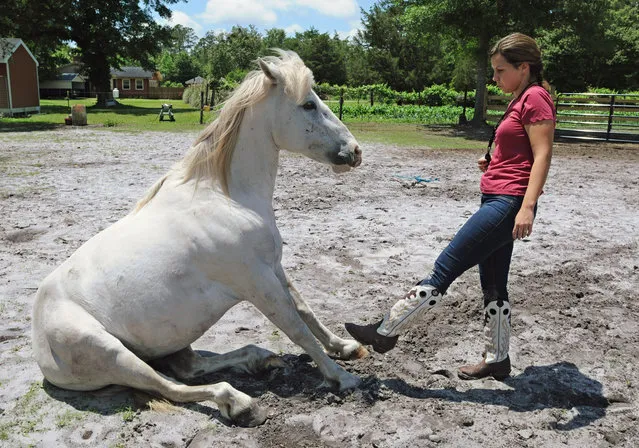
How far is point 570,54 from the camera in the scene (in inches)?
1396

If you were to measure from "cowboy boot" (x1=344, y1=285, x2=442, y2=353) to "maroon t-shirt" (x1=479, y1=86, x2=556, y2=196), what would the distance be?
2.29ft

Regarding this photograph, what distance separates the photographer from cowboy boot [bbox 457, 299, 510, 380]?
3357 mm

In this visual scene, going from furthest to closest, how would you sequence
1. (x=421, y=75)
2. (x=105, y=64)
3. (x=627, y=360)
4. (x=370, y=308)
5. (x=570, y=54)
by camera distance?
(x=421, y=75) < (x=105, y=64) < (x=570, y=54) < (x=370, y=308) < (x=627, y=360)

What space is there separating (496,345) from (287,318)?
4.43ft

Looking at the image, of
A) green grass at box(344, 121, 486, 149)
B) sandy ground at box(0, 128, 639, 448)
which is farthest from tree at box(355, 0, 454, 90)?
sandy ground at box(0, 128, 639, 448)

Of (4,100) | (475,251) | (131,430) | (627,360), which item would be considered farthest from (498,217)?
(4,100)

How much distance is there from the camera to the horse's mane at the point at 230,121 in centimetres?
304

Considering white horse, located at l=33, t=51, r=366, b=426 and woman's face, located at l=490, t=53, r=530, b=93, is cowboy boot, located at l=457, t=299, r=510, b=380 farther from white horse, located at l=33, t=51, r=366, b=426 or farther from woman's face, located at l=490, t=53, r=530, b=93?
woman's face, located at l=490, t=53, r=530, b=93

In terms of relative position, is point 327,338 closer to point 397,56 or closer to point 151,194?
point 151,194

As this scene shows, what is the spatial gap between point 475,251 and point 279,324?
118 centimetres

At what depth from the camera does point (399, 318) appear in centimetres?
316

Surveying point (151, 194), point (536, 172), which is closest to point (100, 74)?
point (151, 194)

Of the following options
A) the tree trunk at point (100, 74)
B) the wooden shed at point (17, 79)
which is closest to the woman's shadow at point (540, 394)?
the wooden shed at point (17, 79)

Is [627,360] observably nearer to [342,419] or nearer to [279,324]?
[342,419]
